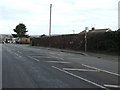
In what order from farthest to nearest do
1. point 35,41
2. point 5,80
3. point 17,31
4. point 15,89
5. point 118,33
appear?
point 17,31, point 35,41, point 118,33, point 5,80, point 15,89

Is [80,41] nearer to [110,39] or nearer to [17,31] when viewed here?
[110,39]

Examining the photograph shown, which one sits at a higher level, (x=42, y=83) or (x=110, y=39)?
(x=110, y=39)

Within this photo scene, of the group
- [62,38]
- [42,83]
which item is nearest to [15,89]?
[42,83]

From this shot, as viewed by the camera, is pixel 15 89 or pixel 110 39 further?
pixel 110 39

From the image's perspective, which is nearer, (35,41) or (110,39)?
(110,39)

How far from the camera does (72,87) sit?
7660mm

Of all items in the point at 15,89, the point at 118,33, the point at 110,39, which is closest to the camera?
the point at 15,89

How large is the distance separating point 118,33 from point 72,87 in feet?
57.7

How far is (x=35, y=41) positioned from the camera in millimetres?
61625

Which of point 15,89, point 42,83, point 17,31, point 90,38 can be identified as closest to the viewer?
point 15,89

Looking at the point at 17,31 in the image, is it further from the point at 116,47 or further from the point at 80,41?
the point at 116,47

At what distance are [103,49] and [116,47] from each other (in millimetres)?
2616

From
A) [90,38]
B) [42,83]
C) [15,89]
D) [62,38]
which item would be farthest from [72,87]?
[62,38]

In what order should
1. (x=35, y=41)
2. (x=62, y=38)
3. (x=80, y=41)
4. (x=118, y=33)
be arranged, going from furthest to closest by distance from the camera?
(x=35, y=41) → (x=62, y=38) → (x=80, y=41) → (x=118, y=33)
